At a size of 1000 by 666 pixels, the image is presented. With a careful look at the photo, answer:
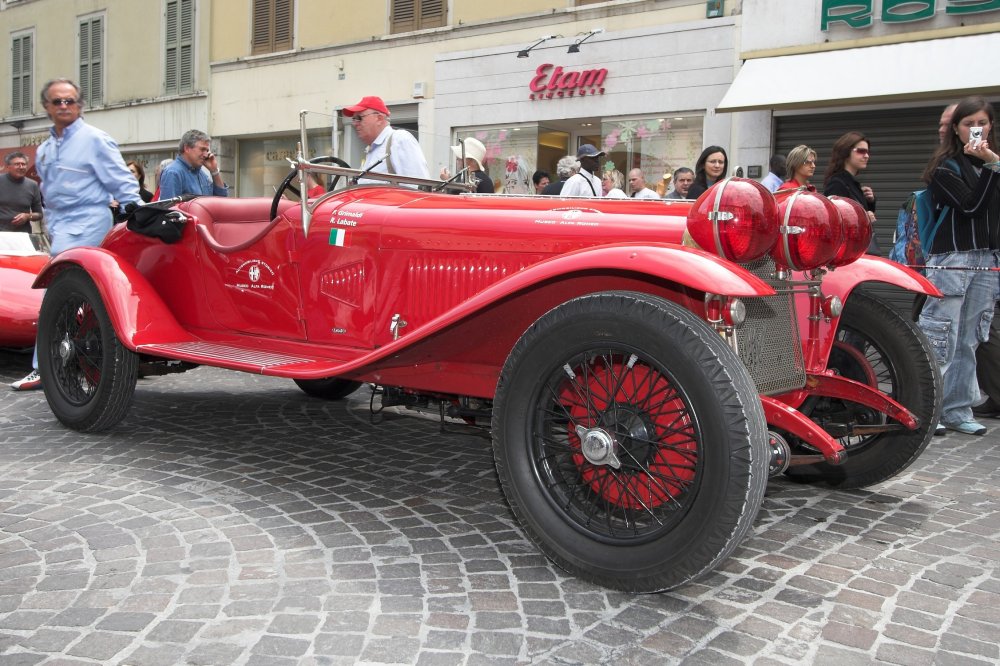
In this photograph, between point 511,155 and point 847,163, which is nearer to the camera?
point 847,163

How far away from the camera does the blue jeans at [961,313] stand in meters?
4.78

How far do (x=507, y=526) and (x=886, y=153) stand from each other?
29.1 ft

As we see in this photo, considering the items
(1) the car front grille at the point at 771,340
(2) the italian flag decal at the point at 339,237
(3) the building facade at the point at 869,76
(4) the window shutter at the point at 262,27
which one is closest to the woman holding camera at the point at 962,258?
(1) the car front grille at the point at 771,340

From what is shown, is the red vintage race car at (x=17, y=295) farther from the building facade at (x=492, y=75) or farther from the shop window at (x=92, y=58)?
the shop window at (x=92, y=58)

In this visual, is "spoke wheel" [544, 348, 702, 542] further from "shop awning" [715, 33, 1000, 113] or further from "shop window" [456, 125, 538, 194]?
"shop window" [456, 125, 538, 194]

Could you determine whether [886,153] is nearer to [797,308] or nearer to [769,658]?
[797,308]

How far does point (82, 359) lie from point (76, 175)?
1506 millimetres

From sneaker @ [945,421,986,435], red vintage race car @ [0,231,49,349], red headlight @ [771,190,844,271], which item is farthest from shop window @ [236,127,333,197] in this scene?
red headlight @ [771,190,844,271]

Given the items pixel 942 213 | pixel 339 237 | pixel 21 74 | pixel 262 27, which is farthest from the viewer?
pixel 21 74

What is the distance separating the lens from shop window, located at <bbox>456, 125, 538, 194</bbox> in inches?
512

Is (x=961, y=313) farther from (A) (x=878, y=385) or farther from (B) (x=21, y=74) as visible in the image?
(B) (x=21, y=74)

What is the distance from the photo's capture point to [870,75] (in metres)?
9.64

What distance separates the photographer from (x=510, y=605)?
2434mm

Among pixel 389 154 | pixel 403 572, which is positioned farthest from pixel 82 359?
pixel 403 572
